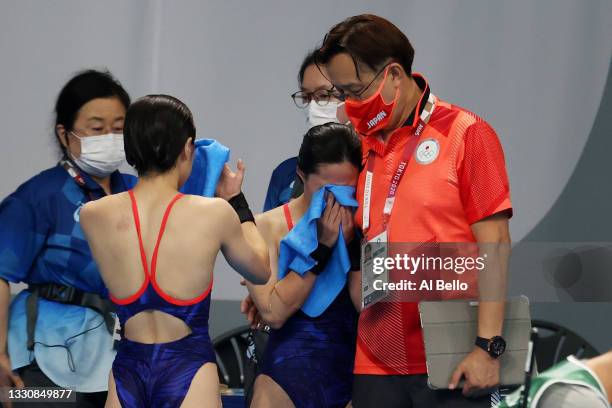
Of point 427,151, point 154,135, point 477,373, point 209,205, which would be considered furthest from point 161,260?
point 477,373

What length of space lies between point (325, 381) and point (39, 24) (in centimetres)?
304

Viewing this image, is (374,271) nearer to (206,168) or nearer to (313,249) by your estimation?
(313,249)

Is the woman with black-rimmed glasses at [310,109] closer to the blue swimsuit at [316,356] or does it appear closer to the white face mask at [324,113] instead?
the white face mask at [324,113]

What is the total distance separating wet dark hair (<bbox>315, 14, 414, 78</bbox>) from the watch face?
0.87 m

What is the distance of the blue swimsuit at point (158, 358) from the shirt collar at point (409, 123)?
2.11 ft

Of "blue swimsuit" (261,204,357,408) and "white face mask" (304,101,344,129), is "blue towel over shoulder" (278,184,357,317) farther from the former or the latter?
"white face mask" (304,101,344,129)

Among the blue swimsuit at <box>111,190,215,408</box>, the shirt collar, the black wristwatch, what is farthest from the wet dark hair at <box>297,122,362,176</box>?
the black wristwatch

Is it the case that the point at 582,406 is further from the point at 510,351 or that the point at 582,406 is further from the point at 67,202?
the point at 67,202

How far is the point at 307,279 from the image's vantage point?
3.37 metres

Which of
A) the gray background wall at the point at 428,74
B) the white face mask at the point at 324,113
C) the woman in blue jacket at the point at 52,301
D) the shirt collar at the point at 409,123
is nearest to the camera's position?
the shirt collar at the point at 409,123

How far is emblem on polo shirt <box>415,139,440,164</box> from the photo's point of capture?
314 cm

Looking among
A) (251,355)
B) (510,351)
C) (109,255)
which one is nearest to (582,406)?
(510,351)

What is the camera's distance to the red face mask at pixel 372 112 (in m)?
3.24

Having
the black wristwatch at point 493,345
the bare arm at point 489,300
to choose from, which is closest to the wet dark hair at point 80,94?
the bare arm at point 489,300
